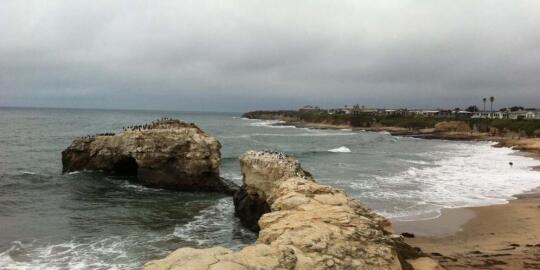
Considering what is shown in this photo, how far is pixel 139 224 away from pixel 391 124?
400ft

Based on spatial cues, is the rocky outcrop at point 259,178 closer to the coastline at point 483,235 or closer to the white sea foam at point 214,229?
the white sea foam at point 214,229

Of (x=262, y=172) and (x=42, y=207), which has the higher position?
(x=262, y=172)

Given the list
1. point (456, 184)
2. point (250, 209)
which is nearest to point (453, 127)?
point (456, 184)

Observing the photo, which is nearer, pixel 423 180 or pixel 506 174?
pixel 423 180

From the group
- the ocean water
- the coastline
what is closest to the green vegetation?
the ocean water

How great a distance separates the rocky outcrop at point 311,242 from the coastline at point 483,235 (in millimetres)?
4632

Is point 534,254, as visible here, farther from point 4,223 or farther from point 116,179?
point 116,179

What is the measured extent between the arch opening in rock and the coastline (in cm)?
1838

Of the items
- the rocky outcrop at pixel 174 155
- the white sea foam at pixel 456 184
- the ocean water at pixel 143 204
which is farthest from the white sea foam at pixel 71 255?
the white sea foam at pixel 456 184

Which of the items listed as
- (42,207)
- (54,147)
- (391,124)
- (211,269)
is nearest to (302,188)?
(211,269)

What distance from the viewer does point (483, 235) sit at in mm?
18984

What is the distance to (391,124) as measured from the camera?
13500cm

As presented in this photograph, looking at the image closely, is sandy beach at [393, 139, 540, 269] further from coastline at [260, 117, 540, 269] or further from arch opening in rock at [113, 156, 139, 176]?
arch opening in rock at [113, 156, 139, 176]

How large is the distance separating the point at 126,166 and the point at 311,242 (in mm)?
25555
